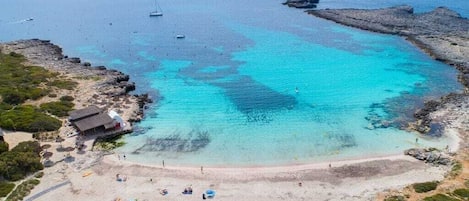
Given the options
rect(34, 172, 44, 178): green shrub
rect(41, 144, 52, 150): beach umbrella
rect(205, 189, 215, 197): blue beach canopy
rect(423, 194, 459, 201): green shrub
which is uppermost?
rect(423, 194, 459, 201): green shrub

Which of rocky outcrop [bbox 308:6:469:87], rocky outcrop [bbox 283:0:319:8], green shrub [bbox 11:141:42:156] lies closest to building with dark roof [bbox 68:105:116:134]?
green shrub [bbox 11:141:42:156]

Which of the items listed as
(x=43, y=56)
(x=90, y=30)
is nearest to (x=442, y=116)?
(x=43, y=56)

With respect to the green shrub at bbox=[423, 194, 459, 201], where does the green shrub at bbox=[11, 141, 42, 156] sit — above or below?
below

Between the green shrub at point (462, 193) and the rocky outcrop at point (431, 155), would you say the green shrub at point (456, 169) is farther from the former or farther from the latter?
the green shrub at point (462, 193)

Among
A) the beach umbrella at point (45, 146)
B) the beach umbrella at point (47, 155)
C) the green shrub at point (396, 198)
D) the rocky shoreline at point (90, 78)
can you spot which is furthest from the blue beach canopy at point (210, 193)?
the beach umbrella at point (45, 146)

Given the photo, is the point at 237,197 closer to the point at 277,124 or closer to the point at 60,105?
the point at 277,124

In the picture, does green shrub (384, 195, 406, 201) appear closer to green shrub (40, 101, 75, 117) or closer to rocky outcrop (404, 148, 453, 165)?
rocky outcrop (404, 148, 453, 165)

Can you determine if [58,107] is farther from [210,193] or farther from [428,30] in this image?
[428,30]
